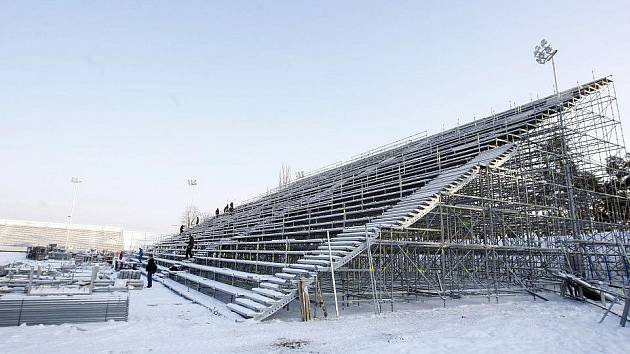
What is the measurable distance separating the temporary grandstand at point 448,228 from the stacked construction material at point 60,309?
2683 millimetres

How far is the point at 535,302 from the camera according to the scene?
40.2 ft

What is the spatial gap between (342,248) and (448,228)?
4.39 metres

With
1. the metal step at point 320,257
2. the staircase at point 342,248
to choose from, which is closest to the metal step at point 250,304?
the staircase at point 342,248

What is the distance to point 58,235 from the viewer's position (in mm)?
81500

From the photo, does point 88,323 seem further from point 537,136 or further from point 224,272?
point 537,136

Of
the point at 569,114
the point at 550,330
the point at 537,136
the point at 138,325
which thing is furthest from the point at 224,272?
the point at 569,114

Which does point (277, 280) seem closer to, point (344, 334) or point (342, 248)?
point (342, 248)

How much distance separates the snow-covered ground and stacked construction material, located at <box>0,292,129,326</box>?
1.00 ft

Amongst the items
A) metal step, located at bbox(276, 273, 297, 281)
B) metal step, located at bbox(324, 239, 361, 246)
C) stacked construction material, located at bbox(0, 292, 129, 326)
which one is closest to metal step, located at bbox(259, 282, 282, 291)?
metal step, located at bbox(276, 273, 297, 281)

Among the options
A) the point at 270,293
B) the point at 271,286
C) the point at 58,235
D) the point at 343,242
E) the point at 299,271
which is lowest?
the point at 270,293

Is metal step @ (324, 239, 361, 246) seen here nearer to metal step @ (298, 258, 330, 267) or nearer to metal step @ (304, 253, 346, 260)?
metal step @ (304, 253, 346, 260)

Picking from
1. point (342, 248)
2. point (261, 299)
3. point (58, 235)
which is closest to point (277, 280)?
point (261, 299)

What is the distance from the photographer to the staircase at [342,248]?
899cm

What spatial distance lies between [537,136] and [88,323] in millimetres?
18931
